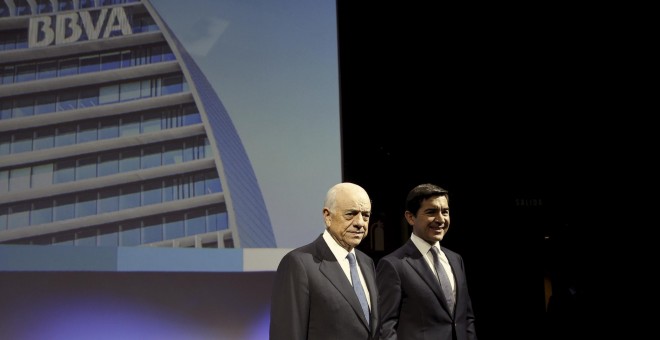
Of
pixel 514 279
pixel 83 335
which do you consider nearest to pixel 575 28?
pixel 514 279

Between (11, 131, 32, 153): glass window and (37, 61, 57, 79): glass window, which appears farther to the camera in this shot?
(37, 61, 57, 79): glass window

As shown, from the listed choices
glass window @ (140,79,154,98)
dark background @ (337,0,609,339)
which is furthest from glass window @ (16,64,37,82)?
dark background @ (337,0,609,339)

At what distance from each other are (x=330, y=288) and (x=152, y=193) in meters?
1.72

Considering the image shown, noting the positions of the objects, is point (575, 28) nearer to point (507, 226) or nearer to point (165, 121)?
point (507, 226)

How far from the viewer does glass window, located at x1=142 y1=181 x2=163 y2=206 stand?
10.9 ft

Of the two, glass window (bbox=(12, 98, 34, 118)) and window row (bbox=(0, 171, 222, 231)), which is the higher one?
glass window (bbox=(12, 98, 34, 118))

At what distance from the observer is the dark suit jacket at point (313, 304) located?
→ 1903 mm

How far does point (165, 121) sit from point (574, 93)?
11.0ft

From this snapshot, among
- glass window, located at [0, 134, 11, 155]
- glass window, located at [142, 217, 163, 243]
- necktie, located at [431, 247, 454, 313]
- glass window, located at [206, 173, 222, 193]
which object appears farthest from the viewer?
glass window, located at [206, 173, 222, 193]

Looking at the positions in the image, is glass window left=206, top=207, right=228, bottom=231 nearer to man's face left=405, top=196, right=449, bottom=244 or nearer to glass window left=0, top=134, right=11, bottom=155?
glass window left=0, top=134, right=11, bottom=155

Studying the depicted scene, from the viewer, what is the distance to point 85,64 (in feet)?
11.0

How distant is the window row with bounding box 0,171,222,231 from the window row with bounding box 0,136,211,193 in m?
0.09

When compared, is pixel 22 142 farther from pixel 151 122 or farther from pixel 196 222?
pixel 196 222

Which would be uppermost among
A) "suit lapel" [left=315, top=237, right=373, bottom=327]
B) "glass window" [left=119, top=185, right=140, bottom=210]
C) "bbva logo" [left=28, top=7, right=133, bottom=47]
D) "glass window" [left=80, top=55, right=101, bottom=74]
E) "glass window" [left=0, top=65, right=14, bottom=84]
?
"bbva logo" [left=28, top=7, right=133, bottom=47]
